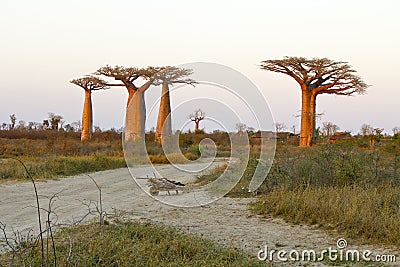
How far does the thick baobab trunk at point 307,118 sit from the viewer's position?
2881 centimetres

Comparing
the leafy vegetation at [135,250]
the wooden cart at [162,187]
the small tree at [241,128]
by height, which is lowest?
the leafy vegetation at [135,250]

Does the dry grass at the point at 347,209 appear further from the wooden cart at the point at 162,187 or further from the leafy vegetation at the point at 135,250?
the wooden cart at the point at 162,187

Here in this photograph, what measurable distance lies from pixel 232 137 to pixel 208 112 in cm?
149

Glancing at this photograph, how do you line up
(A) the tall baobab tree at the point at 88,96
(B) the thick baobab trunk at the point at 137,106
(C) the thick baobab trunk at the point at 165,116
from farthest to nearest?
(A) the tall baobab tree at the point at 88,96 → (B) the thick baobab trunk at the point at 137,106 → (C) the thick baobab trunk at the point at 165,116

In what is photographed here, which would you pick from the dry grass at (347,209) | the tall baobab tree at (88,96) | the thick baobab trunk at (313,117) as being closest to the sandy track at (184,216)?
the dry grass at (347,209)

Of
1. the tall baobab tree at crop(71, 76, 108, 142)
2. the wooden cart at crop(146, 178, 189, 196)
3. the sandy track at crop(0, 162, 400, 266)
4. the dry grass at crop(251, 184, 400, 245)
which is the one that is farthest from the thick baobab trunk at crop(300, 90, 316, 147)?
the dry grass at crop(251, 184, 400, 245)

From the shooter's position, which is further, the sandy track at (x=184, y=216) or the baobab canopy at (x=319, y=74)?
the baobab canopy at (x=319, y=74)

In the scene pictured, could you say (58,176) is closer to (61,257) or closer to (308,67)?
(61,257)

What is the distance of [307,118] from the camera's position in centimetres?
2922

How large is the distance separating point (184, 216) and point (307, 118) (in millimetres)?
22021

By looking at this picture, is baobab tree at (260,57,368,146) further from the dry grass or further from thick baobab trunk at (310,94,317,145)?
the dry grass

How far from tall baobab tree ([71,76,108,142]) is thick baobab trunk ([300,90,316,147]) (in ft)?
42.1

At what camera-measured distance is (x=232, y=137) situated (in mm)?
10383

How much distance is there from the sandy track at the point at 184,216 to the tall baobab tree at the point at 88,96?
21300 millimetres
